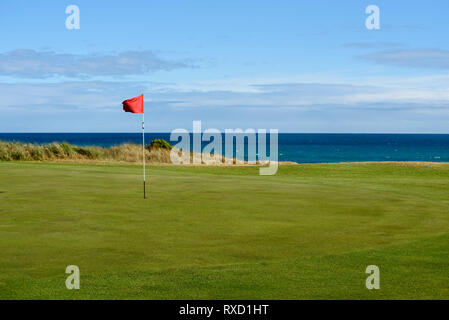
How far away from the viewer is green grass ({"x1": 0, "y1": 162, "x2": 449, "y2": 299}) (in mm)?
6797

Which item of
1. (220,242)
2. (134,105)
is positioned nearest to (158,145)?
(134,105)

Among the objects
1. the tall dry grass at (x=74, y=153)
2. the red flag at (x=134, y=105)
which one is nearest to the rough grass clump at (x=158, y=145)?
the tall dry grass at (x=74, y=153)

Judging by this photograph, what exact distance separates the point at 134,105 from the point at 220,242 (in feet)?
24.8

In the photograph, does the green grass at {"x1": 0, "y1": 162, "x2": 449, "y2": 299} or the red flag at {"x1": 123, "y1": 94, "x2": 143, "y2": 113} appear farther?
the red flag at {"x1": 123, "y1": 94, "x2": 143, "y2": 113}

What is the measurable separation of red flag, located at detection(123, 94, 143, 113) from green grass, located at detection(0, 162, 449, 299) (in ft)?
7.53

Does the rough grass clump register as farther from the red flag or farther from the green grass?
the red flag

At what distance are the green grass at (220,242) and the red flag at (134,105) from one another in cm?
229

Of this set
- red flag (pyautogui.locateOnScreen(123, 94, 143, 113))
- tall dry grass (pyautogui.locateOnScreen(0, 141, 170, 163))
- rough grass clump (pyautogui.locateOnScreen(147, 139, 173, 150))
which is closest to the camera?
red flag (pyautogui.locateOnScreen(123, 94, 143, 113))

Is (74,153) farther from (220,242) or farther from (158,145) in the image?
(220,242)

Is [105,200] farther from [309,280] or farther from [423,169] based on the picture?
[423,169]

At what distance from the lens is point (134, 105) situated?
52.5ft

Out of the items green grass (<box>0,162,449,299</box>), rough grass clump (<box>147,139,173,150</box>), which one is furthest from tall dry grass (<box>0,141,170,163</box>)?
green grass (<box>0,162,449,299</box>)

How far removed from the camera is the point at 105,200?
14.5m

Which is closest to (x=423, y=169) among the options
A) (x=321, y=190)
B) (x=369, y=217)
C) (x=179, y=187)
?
(x=321, y=190)
